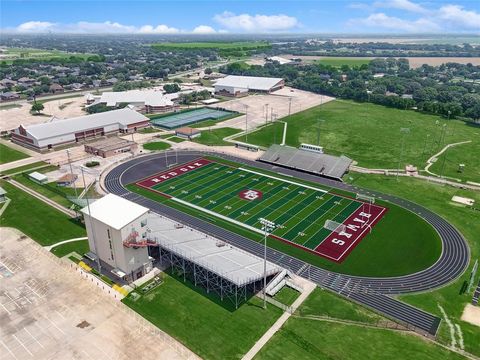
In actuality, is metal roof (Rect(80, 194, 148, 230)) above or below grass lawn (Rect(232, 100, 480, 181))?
above

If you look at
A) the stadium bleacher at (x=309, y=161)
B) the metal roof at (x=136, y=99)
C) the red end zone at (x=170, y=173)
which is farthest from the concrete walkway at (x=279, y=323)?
the metal roof at (x=136, y=99)

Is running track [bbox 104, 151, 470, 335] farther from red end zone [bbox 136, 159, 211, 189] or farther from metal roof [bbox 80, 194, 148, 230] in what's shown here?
metal roof [bbox 80, 194, 148, 230]

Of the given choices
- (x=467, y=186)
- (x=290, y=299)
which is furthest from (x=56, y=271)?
(x=467, y=186)

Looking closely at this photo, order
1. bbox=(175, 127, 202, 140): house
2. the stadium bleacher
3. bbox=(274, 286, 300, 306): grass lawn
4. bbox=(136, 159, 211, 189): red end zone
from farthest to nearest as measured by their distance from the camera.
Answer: bbox=(175, 127, 202, 140): house → the stadium bleacher → bbox=(136, 159, 211, 189): red end zone → bbox=(274, 286, 300, 306): grass lawn

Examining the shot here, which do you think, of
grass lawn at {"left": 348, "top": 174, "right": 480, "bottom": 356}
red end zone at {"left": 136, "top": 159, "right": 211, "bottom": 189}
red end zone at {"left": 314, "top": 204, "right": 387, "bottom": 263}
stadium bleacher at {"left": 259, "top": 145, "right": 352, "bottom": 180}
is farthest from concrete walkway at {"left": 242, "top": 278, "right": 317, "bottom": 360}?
red end zone at {"left": 136, "top": 159, "right": 211, "bottom": 189}

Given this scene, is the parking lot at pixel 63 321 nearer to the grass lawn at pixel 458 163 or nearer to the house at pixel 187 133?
the house at pixel 187 133

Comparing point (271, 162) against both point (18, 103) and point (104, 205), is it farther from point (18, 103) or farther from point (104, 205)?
point (18, 103)

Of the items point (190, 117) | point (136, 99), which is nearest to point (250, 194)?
point (190, 117)

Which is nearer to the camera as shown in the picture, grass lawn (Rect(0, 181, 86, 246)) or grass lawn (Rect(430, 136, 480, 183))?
grass lawn (Rect(0, 181, 86, 246))
